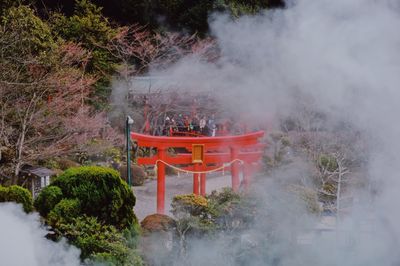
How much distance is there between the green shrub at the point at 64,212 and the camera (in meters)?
8.82

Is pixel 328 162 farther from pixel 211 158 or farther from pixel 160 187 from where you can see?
pixel 160 187

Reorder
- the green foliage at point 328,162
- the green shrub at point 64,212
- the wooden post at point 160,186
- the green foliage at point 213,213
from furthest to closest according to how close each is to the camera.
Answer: the wooden post at point 160,186, the green foliage at point 328,162, the green foliage at point 213,213, the green shrub at point 64,212

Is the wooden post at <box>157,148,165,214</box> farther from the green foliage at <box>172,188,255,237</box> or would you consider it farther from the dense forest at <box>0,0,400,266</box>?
the green foliage at <box>172,188,255,237</box>

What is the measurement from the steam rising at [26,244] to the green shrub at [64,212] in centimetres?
19

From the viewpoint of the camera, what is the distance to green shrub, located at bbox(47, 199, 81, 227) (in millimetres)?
8824

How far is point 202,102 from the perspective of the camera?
49.3 ft

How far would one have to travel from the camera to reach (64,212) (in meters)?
8.89

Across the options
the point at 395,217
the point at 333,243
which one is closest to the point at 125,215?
the point at 333,243

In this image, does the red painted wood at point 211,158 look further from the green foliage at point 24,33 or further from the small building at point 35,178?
the green foliage at point 24,33

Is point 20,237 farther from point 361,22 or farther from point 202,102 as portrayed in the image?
point 202,102

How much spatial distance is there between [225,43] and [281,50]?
8.62 feet

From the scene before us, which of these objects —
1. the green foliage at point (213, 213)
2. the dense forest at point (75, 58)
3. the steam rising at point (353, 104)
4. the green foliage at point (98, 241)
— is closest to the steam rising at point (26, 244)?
→ the green foliage at point (98, 241)

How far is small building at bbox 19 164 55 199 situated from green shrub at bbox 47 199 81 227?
2.76 metres

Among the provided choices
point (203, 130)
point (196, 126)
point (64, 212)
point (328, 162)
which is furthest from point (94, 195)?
point (196, 126)
